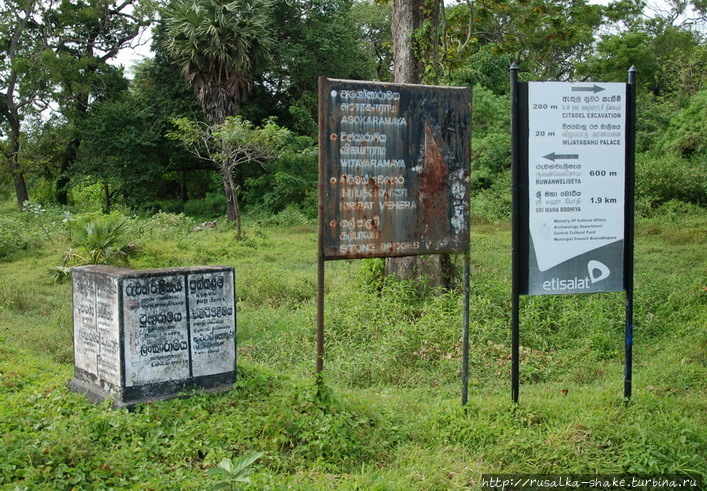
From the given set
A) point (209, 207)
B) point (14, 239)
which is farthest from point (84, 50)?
point (14, 239)

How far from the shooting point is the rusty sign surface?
4707mm

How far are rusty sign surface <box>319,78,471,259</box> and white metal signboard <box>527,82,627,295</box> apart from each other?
551mm

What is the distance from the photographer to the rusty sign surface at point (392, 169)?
4707mm

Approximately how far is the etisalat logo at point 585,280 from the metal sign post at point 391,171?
627 millimetres

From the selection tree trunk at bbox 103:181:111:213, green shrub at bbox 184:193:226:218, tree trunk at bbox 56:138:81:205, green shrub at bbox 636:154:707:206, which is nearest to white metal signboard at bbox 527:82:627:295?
green shrub at bbox 636:154:707:206

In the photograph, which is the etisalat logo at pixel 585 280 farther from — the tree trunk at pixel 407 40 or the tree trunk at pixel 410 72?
the tree trunk at pixel 407 40

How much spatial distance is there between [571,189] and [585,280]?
2.10ft

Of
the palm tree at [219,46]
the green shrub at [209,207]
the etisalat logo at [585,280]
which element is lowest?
the etisalat logo at [585,280]

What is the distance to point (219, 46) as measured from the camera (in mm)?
21500

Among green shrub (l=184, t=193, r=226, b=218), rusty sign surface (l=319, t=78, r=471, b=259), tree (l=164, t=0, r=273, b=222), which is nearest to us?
rusty sign surface (l=319, t=78, r=471, b=259)

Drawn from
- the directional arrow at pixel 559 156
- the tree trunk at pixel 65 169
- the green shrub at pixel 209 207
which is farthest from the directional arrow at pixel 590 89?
the tree trunk at pixel 65 169

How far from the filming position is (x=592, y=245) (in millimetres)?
4988

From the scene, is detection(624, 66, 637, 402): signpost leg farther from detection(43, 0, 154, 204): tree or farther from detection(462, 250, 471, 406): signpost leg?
detection(43, 0, 154, 204): tree

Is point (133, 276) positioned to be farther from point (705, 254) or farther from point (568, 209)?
point (705, 254)
